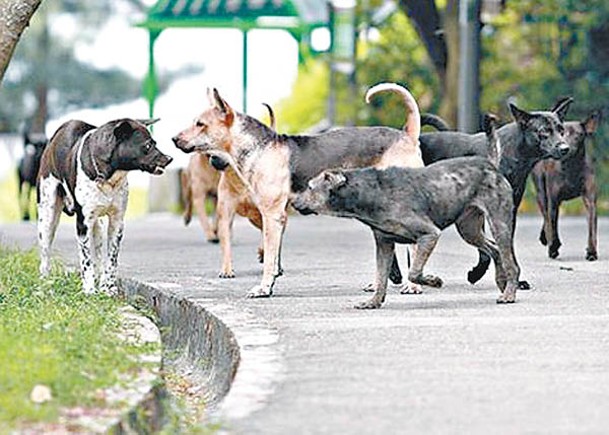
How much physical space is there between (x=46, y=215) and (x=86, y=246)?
94cm

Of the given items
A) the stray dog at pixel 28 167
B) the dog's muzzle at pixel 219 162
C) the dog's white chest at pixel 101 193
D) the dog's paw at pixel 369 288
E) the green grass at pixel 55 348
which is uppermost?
the dog's muzzle at pixel 219 162

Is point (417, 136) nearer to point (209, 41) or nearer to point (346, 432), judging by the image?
point (346, 432)

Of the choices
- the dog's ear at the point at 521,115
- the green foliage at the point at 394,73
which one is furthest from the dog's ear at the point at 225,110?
the green foliage at the point at 394,73

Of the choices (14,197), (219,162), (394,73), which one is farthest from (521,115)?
(14,197)

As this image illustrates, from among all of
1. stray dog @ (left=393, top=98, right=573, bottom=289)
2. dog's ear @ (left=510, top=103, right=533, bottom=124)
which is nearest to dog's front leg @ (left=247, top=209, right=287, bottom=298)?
stray dog @ (left=393, top=98, right=573, bottom=289)

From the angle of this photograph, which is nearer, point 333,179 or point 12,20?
point 333,179

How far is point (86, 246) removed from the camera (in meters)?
13.3

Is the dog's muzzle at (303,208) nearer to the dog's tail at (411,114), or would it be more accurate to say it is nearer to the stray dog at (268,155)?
the stray dog at (268,155)

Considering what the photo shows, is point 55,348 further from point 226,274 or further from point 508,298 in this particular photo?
point 226,274

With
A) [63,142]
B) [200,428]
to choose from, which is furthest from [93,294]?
[200,428]

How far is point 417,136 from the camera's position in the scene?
45.1 ft

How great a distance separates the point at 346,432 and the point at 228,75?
33237 millimetres

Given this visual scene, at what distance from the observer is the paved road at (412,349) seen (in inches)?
313

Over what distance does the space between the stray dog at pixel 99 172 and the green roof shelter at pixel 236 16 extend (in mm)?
16634
